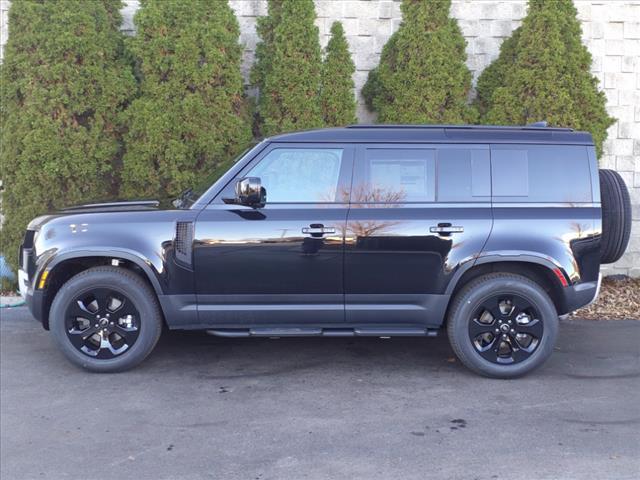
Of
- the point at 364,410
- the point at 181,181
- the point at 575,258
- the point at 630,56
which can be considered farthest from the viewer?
the point at 630,56

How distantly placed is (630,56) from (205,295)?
22.2 feet

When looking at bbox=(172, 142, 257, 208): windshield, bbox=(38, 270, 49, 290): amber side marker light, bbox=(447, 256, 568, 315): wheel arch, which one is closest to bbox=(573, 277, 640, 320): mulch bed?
bbox=(447, 256, 568, 315): wheel arch

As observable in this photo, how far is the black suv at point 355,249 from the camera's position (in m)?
5.39

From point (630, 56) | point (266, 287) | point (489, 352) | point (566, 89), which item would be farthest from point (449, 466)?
point (630, 56)

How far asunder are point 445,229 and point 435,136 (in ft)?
2.50

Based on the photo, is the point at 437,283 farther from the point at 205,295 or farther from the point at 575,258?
the point at 205,295

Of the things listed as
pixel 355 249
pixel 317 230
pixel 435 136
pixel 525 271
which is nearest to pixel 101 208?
pixel 317 230

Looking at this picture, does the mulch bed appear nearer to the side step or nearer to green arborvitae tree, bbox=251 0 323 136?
the side step

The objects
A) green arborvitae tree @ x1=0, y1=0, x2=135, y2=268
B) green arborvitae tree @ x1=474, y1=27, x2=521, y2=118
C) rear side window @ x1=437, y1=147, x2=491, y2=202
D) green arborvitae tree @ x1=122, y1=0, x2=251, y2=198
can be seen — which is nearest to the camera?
rear side window @ x1=437, y1=147, x2=491, y2=202

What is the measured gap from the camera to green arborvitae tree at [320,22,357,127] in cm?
827

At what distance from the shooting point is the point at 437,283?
545 cm

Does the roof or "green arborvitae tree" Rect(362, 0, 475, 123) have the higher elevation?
"green arborvitae tree" Rect(362, 0, 475, 123)

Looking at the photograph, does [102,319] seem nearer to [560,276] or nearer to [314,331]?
[314,331]

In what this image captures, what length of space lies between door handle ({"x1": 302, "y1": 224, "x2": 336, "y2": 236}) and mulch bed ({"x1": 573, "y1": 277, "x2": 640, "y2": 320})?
368cm
